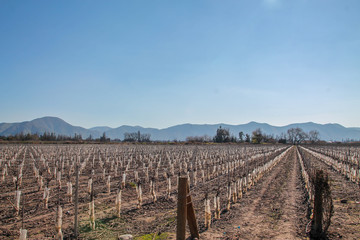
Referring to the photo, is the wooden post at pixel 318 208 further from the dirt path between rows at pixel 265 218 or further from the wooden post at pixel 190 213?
the wooden post at pixel 190 213

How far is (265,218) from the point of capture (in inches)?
277

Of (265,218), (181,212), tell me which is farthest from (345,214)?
(181,212)

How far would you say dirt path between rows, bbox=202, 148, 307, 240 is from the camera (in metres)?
5.83

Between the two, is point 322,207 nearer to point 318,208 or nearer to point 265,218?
point 318,208

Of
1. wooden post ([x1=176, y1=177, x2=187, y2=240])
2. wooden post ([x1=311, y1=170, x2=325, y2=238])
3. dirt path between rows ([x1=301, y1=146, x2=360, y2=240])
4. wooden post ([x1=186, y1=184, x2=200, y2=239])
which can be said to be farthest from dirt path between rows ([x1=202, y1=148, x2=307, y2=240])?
wooden post ([x1=176, y1=177, x2=187, y2=240])

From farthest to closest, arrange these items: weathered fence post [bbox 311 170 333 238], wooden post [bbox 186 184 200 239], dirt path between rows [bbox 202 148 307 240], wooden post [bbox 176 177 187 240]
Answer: dirt path between rows [bbox 202 148 307 240] < weathered fence post [bbox 311 170 333 238] < wooden post [bbox 186 184 200 239] < wooden post [bbox 176 177 187 240]

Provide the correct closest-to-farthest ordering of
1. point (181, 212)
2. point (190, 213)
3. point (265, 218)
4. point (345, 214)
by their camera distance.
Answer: point (181, 212), point (190, 213), point (265, 218), point (345, 214)

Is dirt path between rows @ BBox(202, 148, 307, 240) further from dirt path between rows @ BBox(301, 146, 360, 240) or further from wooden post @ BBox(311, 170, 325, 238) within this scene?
dirt path between rows @ BBox(301, 146, 360, 240)

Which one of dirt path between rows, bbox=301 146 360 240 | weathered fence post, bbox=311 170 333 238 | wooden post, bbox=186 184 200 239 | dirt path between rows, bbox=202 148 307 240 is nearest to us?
wooden post, bbox=186 184 200 239

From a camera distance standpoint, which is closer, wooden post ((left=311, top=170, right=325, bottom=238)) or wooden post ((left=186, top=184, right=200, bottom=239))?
wooden post ((left=186, top=184, right=200, bottom=239))

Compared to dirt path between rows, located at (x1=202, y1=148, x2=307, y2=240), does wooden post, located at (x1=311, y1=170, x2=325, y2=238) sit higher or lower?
higher

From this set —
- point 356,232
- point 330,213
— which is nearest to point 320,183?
point 330,213

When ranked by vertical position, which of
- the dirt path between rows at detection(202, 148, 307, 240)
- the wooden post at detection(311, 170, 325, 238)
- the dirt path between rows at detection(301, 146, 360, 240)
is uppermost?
the wooden post at detection(311, 170, 325, 238)

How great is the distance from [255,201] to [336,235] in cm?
339
